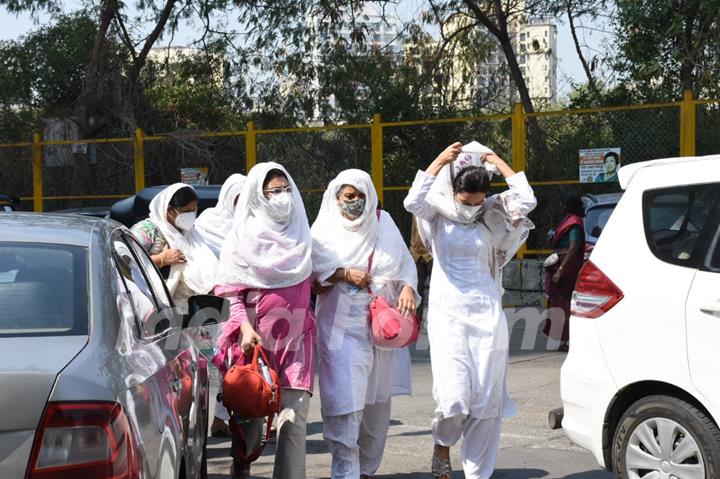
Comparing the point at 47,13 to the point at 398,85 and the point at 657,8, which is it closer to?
the point at 398,85

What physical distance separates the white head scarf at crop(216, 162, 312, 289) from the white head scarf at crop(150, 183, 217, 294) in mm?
1410

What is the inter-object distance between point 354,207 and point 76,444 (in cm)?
349

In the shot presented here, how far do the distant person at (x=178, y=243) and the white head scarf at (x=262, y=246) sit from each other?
1.41 metres

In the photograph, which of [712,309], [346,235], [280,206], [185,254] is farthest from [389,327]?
[185,254]

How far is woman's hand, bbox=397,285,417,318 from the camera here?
656cm

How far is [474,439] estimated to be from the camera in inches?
256

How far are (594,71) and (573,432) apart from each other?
1541 centimetres

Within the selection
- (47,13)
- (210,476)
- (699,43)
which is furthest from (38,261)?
(47,13)

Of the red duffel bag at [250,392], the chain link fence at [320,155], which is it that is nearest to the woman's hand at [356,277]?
the red duffel bag at [250,392]

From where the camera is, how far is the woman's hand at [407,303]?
6559 mm

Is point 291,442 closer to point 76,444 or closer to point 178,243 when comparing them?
point 178,243

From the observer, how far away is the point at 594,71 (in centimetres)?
2066

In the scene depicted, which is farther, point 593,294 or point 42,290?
point 593,294

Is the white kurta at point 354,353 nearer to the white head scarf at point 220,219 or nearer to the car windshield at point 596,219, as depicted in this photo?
the white head scarf at point 220,219
